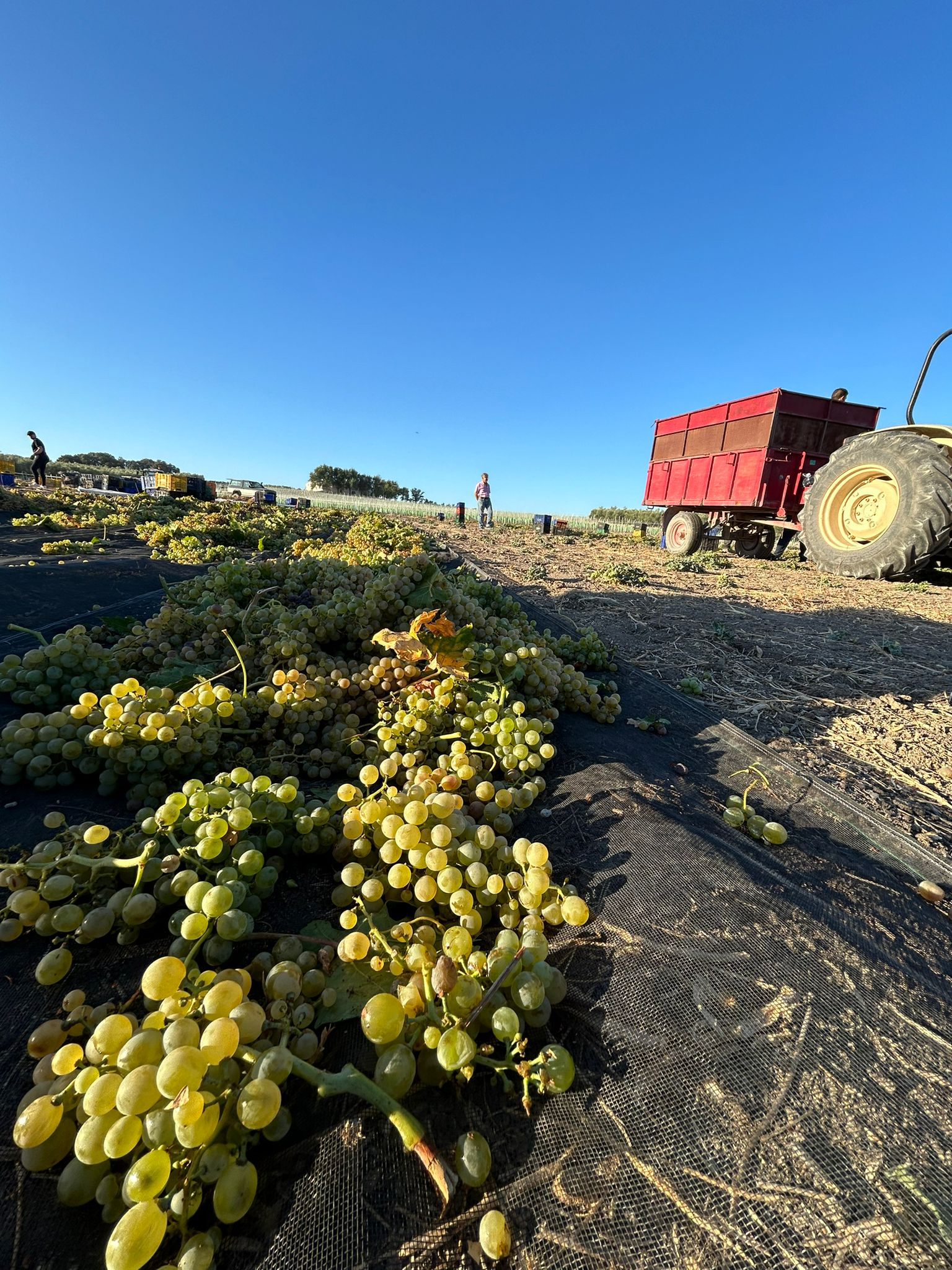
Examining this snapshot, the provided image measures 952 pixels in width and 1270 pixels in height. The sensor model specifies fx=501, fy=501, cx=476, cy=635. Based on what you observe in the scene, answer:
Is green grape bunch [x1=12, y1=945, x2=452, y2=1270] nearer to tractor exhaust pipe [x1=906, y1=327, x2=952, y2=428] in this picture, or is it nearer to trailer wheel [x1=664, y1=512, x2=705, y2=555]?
tractor exhaust pipe [x1=906, y1=327, x2=952, y2=428]

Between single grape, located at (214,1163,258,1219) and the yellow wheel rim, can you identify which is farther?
the yellow wheel rim

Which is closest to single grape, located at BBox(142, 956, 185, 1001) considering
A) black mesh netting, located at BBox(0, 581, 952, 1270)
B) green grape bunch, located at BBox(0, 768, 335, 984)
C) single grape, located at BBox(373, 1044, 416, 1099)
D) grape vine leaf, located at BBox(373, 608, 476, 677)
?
green grape bunch, located at BBox(0, 768, 335, 984)

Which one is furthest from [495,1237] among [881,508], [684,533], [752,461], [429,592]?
[684,533]

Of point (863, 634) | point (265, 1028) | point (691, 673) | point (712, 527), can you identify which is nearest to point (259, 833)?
point (265, 1028)

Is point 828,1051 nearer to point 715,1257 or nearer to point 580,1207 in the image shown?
point 715,1257

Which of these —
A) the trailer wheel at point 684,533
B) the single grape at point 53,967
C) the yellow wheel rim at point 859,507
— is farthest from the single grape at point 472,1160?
the trailer wheel at point 684,533

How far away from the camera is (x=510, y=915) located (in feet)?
3.77

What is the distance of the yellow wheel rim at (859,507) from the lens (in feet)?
23.0

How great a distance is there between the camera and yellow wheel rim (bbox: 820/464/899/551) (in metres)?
7.00

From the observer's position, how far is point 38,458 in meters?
17.4

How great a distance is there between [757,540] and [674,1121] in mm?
13841

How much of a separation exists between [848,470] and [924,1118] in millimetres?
8547

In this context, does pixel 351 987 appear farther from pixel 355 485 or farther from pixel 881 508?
pixel 355 485

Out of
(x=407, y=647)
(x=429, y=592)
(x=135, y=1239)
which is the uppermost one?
(x=429, y=592)
